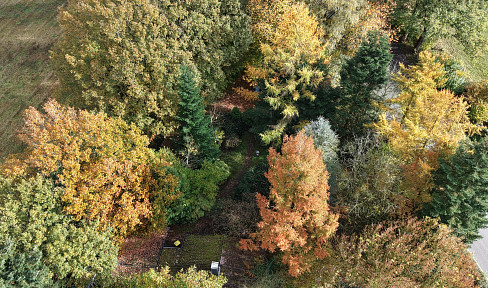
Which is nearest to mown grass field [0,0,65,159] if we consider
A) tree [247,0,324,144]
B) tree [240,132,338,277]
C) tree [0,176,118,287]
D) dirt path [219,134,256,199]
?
tree [0,176,118,287]

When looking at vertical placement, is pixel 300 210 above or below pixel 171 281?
above

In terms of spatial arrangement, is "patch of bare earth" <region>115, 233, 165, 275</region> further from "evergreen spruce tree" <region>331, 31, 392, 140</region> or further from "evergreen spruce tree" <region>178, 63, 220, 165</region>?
"evergreen spruce tree" <region>331, 31, 392, 140</region>

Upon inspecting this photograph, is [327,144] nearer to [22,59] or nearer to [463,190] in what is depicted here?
[463,190]

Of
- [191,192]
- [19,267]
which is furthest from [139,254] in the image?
[19,267]

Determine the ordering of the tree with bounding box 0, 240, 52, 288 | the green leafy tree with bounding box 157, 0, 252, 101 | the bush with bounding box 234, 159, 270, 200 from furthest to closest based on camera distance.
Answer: the green leafy tree with bounding box 157, 0, 252, 101 < the bush with bounding box 234, 159, 270, 200 < the tree with bounding box 0, 240, 52, 288

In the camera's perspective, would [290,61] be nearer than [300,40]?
Yes

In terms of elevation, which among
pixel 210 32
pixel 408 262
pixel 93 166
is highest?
pixel 210 32

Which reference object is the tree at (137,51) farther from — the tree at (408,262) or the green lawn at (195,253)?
the tree at (408,262)

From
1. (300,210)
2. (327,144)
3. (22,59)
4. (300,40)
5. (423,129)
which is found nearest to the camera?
(300,210)
